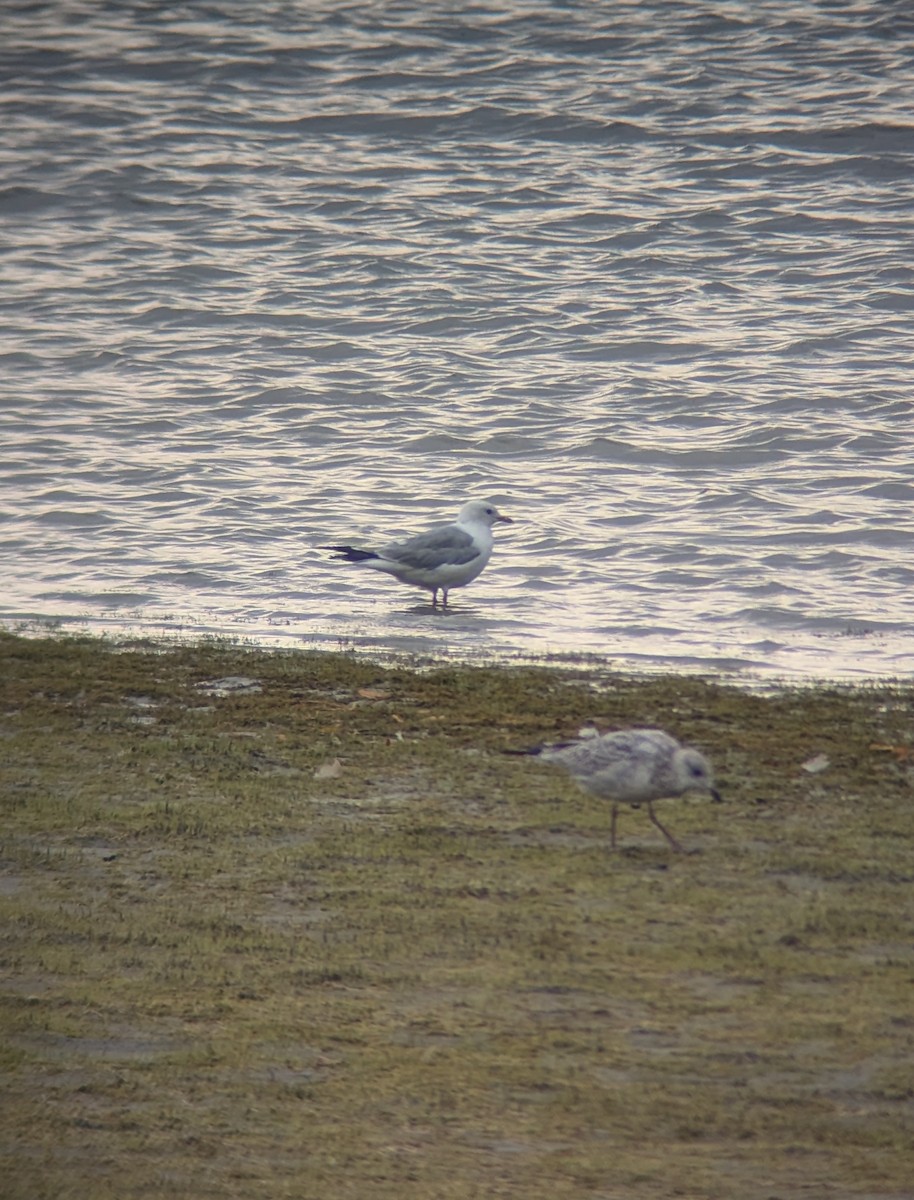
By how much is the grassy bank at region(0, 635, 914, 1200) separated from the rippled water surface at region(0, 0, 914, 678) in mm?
2096

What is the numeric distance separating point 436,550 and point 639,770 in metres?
4.61

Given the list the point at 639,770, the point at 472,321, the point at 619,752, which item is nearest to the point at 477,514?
the point at 619,752

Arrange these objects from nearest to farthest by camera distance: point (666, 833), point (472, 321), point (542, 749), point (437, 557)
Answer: point (666, 833)
point (542, 749)
point (437, 557)
point (472, 321)

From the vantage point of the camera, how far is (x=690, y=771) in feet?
16.1

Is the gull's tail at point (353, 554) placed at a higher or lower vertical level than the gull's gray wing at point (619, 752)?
lower

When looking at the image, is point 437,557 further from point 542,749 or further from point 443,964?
point 443,964

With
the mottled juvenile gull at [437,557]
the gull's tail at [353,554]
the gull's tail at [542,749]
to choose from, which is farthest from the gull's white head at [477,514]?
the gull's tail at [542,749]

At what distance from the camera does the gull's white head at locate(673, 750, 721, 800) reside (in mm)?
4875

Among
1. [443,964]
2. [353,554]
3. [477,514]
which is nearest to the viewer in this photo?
[443,964]

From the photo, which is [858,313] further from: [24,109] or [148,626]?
[24,109]

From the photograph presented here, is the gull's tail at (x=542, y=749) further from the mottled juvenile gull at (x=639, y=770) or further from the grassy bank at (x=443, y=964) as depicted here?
the mottled juvenile gull at (x=639, y=770)

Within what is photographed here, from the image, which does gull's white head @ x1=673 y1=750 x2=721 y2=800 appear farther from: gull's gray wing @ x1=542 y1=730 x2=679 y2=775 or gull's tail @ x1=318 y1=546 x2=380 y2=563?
gull's tail @ x1=318 y1=546 x2=380 y2=563

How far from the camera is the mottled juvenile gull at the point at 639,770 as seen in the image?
15.8 feet

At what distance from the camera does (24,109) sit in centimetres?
2273
